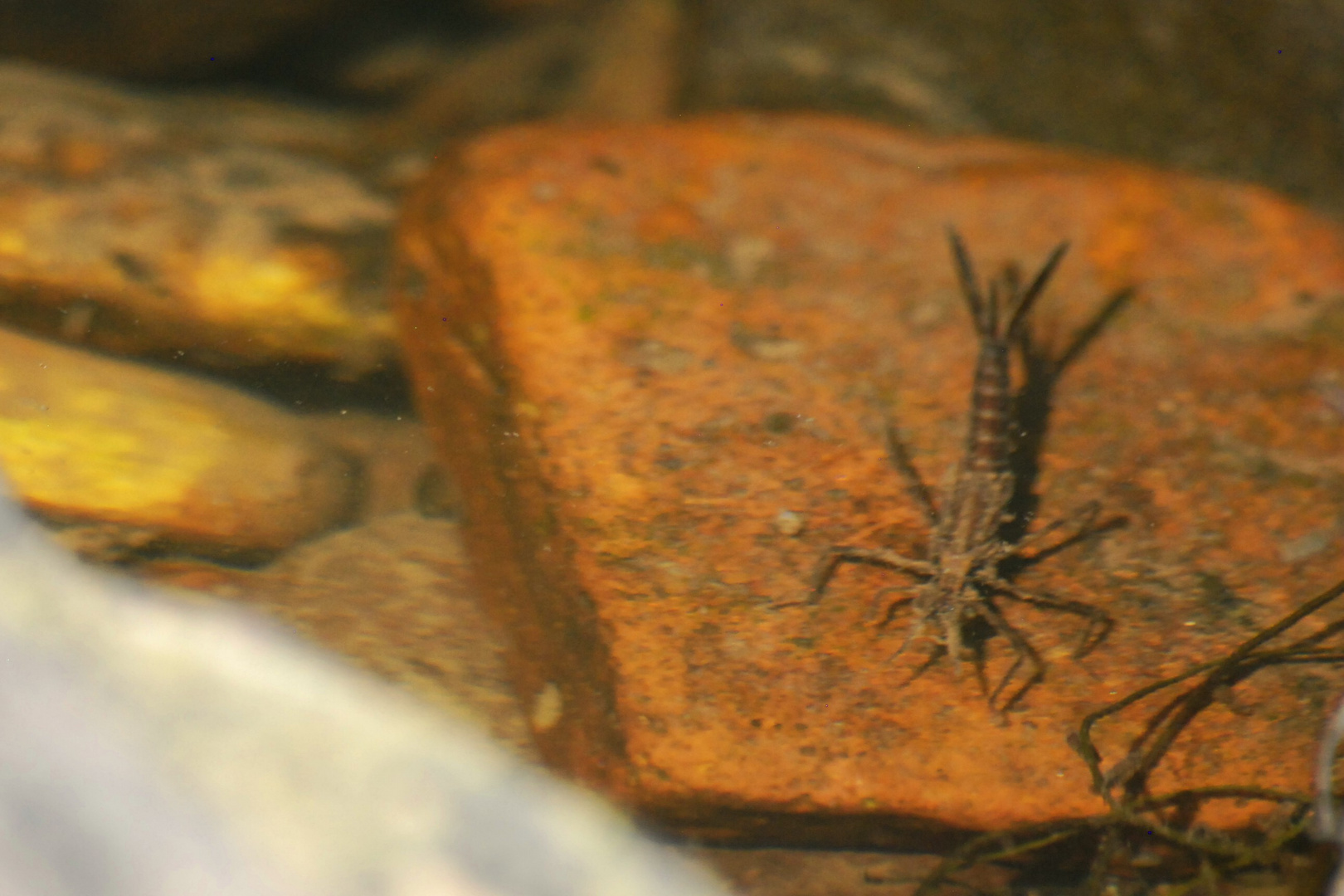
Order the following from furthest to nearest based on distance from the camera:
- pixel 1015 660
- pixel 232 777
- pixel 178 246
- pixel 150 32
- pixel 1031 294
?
pixel 150 32
pixel 178 246
pixel 1031 294
pixel 1015 660
pixel 232 777

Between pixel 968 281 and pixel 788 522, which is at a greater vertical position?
pixel 968 281

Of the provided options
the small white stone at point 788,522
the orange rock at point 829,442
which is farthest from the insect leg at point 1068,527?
the small white stone at point 788,522

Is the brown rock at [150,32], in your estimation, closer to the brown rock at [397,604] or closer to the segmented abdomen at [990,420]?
the brown rock at [397,604]

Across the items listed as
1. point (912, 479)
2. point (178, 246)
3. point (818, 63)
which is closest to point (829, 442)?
point (912, 479)

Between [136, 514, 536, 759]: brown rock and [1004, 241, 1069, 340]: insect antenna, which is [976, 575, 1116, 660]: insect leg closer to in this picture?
[1004, 241, 1069, 340]: insect antenna

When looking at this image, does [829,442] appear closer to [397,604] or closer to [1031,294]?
[1031,294]

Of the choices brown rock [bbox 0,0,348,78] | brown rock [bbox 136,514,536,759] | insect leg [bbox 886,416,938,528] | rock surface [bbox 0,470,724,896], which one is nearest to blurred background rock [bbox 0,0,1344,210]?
brown rock [bbox 0,0,348,78]
